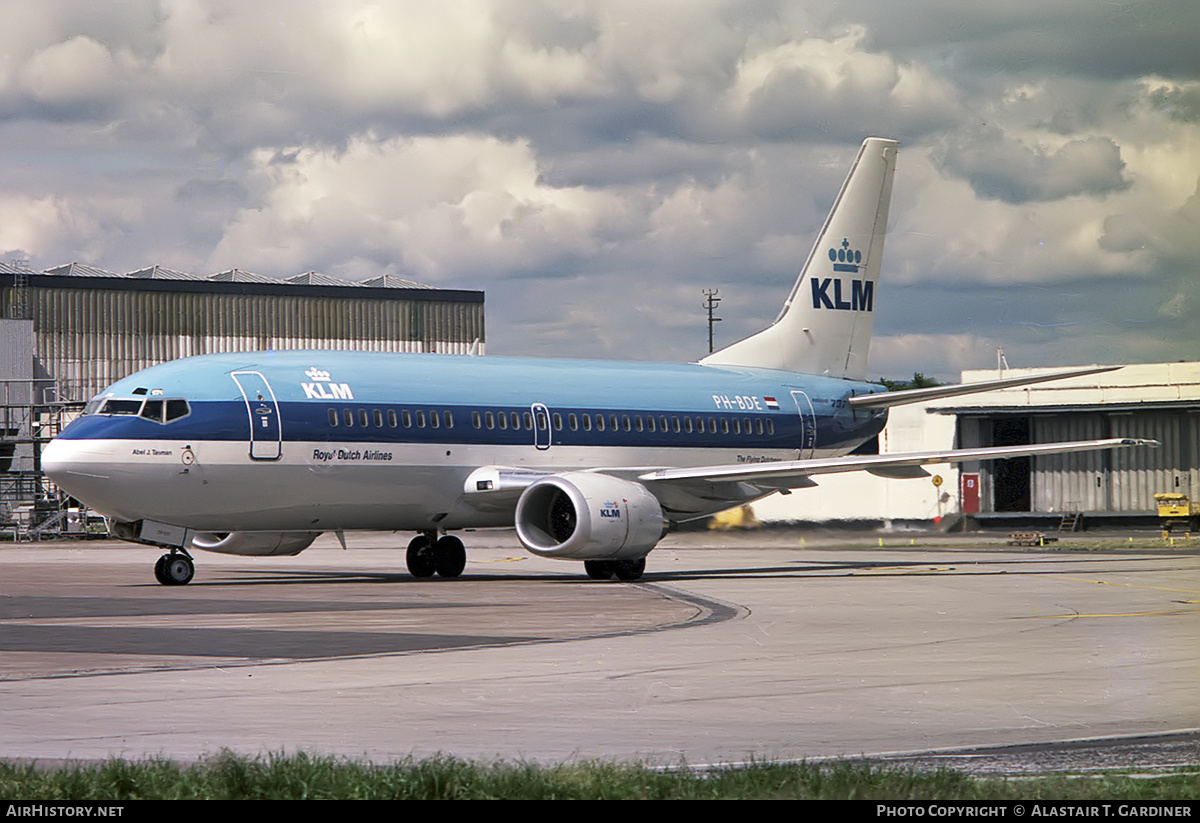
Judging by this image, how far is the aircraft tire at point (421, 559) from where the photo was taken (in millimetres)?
33656

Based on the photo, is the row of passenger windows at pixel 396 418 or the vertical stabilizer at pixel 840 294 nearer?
the row of passenger windows at pixel 396 418

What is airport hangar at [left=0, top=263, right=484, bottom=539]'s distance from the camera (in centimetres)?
7900

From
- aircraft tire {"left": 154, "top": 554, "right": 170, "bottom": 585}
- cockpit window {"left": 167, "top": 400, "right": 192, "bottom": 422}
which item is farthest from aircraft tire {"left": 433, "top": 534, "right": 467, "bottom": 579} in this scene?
cockpit window {"left": 167, "top": 400, "right": 192, "bottom": 422}

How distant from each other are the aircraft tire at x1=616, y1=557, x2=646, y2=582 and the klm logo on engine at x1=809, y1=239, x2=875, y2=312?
12026mm

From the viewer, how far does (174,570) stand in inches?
1152

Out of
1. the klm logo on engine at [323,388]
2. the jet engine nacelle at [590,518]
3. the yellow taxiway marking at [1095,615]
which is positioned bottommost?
the yellow taxiway marking at [1095,615]

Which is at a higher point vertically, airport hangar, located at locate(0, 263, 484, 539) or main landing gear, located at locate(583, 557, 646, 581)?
airport hangar, located at locate(0, 263, 484, 539)

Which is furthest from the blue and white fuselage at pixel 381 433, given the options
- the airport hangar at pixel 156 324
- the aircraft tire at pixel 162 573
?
the airport hangar at pixel 156 324

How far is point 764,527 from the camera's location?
1768 inches

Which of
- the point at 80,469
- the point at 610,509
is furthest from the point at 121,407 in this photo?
the point at 610,509

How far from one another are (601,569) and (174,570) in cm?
796

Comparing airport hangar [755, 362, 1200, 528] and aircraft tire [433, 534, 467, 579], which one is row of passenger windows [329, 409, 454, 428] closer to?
aircraft tire [433, 534, 467, 579]

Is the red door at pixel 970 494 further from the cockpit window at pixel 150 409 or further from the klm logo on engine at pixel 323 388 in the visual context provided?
the cockpit window at pixel 150 409

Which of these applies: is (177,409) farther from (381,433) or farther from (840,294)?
(840,294)
